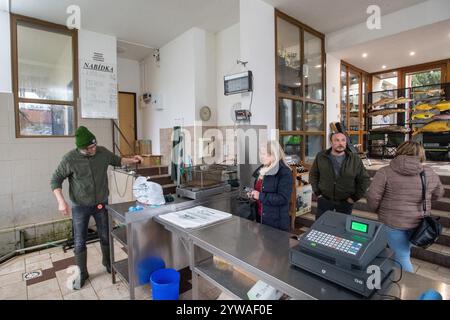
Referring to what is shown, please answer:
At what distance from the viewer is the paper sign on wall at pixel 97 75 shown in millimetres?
4664

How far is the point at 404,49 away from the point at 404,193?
4271 mm

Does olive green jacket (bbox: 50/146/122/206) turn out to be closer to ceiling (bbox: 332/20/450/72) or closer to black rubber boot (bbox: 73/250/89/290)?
black rubber boot (bbox: 73/250/89/290)

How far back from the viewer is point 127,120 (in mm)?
6387

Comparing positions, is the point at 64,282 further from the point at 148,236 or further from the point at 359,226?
the point at 359,226

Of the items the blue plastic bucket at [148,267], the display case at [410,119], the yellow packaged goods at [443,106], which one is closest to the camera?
the blue plastic bucket at [148,267]

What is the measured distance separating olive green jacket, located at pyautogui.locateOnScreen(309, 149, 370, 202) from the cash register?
1385 mm

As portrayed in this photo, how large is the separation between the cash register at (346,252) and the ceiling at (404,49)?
4240 millimetres

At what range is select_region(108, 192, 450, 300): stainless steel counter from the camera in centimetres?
109

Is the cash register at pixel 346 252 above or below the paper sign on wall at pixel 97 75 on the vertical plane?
below

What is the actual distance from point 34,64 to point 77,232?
3.39 meters

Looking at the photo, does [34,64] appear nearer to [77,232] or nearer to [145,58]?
[145,58]

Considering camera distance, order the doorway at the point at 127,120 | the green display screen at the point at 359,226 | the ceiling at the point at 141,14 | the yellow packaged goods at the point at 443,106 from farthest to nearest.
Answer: the doorway at the point at 127,120, the yellow packaged goods at the point at 443,106, the ceiling at the point at 141,14, the green display screen at the point at 359,226

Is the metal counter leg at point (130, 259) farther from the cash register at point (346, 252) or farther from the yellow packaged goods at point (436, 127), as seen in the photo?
the yellow packaged goods at point (436, 127)

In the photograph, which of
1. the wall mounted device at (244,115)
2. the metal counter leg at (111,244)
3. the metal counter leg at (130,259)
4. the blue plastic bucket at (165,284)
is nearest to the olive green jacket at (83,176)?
the metal counter leg at (111,244)
